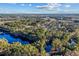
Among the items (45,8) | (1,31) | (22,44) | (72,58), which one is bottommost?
(72,58)

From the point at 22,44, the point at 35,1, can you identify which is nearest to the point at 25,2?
the point at 35,1

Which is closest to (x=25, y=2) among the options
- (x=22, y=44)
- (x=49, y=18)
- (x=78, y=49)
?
(x=49, y=18)

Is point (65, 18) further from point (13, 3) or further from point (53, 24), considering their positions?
point (13, 3)

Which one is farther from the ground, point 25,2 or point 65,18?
point 25,2

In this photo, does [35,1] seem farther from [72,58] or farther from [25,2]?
[72,58]

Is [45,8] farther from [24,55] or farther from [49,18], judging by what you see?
[24,55]

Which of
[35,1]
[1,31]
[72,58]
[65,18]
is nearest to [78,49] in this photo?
[72,58]

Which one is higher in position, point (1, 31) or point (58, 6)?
point (58, 6)
